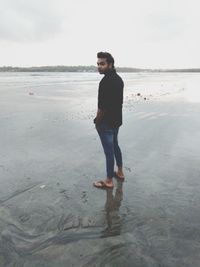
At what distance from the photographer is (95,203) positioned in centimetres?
487

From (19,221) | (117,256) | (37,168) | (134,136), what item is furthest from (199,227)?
(134,136)

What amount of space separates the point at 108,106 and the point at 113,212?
5.29 ft

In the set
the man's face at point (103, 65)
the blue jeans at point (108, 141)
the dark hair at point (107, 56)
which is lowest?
the blue jeans at point (108, 141)

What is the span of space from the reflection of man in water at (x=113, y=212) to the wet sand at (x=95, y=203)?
12 mm

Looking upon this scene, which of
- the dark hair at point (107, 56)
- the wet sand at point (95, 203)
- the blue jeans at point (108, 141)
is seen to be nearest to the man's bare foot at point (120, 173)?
the wet sand at point (95, 203)

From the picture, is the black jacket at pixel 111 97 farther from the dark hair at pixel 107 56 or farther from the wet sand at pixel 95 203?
the wet sand at pixel 95 203

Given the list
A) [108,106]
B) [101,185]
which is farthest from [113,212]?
[108,106]

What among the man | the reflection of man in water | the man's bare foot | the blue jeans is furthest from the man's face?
the reflection of man in water

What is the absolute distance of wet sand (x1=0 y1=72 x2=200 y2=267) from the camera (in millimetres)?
3555

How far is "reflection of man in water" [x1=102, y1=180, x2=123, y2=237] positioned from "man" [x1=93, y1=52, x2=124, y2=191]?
0.77ft

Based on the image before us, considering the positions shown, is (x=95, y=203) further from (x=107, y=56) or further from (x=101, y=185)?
(x=107, y=56)

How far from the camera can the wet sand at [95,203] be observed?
11.7 ft

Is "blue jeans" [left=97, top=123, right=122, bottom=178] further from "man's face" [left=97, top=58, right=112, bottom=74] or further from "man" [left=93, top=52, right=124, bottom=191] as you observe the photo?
"man's face" [left=97, top=58, right=112, bottom=74]

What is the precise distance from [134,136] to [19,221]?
18.9 feet
